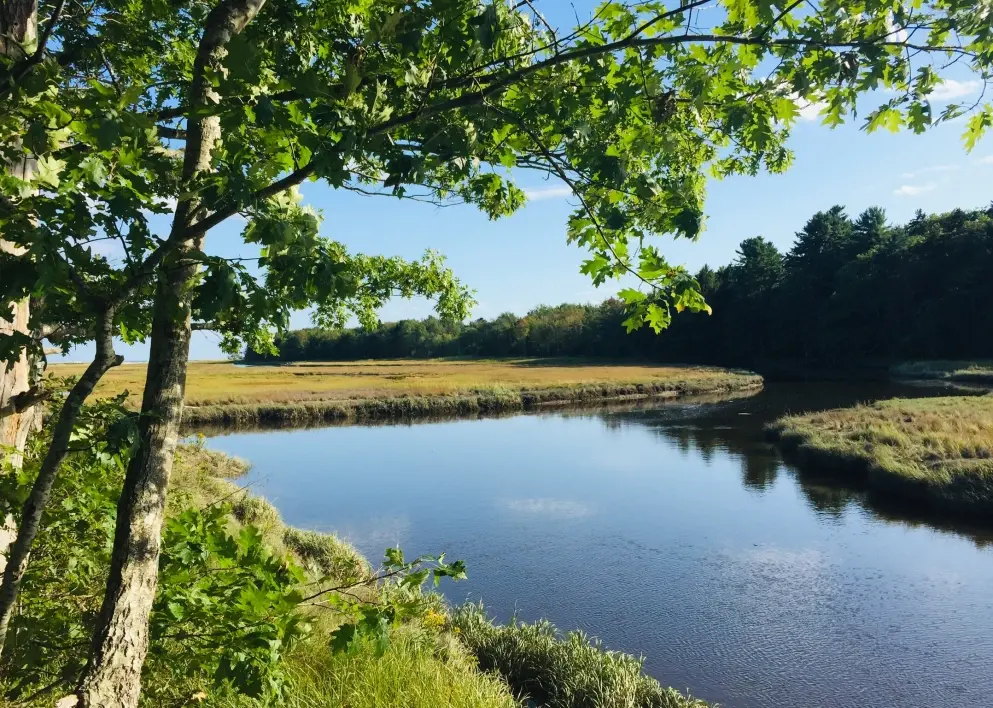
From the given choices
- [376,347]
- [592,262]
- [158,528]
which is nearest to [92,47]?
[158,528]

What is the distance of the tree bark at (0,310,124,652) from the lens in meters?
2.40

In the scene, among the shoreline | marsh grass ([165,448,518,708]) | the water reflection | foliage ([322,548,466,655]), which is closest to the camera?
foliage ([322,548,466,655])

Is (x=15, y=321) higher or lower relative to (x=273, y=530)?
higher

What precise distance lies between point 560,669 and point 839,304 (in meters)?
70.0

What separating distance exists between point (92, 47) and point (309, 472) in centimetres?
1918

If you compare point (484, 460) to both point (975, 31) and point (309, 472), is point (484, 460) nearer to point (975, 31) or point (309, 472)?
point (309, 472)

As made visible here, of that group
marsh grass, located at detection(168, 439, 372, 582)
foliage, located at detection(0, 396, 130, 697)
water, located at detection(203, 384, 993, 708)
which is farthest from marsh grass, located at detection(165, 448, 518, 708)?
water, located at detection(203, 384, 993, 708)

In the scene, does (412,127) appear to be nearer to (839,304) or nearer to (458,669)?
(458,669)

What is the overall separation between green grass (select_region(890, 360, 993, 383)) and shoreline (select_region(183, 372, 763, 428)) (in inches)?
530

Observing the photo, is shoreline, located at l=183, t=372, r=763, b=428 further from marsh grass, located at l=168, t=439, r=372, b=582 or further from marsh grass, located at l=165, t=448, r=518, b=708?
marsh grass, located at l=165, t=448, r=518, b=708

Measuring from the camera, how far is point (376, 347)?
4579 inches

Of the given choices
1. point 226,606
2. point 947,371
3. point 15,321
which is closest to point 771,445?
point 226,606

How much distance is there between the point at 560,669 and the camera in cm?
745

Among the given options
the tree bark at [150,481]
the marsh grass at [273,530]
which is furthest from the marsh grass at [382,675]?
the marsh grass at [273,530]
